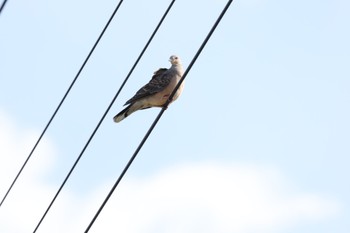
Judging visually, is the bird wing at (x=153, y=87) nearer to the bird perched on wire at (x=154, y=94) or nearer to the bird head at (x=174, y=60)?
the bird perched on wire at (x=154, y=94)

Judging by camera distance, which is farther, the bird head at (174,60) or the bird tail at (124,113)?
the bird head at (174,60)

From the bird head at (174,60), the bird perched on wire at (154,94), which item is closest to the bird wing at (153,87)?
the bird perched on wire at (154,94)

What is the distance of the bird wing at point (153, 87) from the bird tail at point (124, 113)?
0.08 meters

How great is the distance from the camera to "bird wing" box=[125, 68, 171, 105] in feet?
35.2

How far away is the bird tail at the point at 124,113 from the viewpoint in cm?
1070

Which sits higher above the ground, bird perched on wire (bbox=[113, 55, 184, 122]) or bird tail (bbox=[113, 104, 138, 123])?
bird perched on wire (bbox=[113, 55, 184, 122])

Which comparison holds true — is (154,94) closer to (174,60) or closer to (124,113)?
(124,113)

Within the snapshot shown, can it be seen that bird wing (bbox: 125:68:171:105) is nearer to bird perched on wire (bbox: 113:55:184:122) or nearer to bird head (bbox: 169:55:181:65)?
bird perched on wire (bbox: 113:55:184:122)

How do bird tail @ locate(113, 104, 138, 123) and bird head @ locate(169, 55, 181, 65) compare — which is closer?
bird tail @ locate(113, 104, 138, 123)

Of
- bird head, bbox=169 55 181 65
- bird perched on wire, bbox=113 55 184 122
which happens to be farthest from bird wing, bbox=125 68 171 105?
bird head, bbox=169 55 181 65

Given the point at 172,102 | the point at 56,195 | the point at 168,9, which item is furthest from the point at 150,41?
the point at 172,102

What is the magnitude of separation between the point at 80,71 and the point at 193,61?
146 centimetres

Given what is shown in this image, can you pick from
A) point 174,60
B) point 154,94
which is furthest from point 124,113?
point 174,60

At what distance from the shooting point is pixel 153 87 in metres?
10.8
